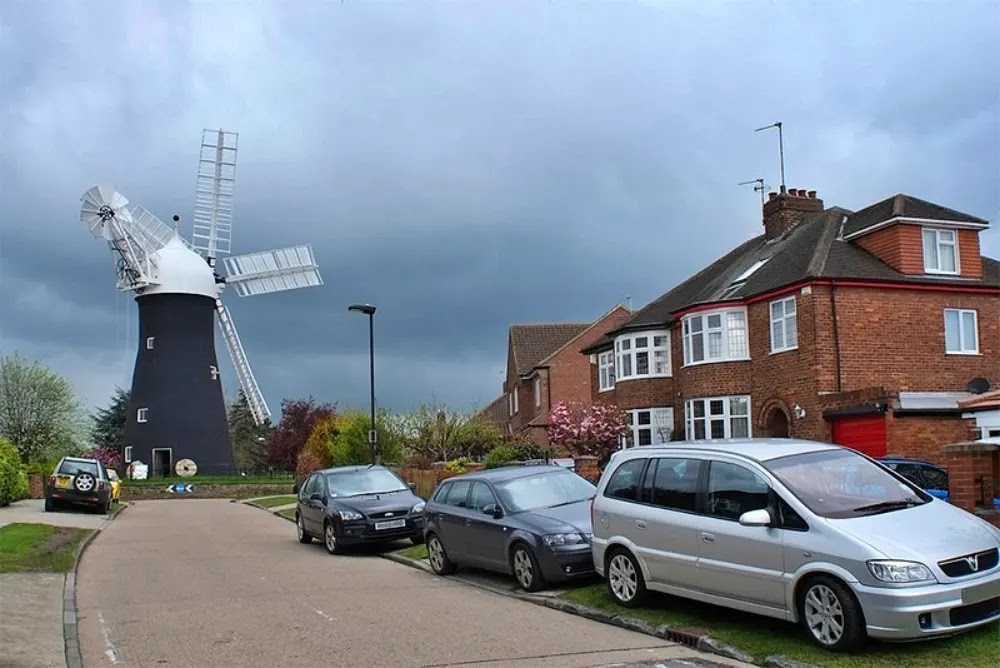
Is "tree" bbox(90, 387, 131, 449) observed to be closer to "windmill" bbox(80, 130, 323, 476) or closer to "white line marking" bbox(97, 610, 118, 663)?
"windmill" bbox(80, 130, 323, 476)

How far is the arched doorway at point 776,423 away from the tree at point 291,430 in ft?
144

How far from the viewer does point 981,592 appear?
7.89 meters

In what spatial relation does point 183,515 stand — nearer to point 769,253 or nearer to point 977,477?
point 769,253

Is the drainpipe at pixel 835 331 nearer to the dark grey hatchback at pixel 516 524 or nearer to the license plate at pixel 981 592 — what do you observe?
the dark grey hatchback at pixel 516 524

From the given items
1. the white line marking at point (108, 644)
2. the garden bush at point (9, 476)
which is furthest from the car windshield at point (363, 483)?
the garden bush at point (9, 476)

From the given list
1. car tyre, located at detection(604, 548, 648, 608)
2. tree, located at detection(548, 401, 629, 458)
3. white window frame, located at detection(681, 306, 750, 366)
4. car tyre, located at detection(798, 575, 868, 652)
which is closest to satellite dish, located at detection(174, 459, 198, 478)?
tree, located at detection(548, 401, 629, 458)

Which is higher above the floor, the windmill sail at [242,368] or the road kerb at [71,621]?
the windmill sail at [242,368]

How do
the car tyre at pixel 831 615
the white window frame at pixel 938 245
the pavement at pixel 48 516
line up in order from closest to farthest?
1. the car tyre at pixel 831 615
2. the pavement at pixel 48 516
3. the white window frame at pixel 938 245

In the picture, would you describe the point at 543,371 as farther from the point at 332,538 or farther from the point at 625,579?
the point at 625,579

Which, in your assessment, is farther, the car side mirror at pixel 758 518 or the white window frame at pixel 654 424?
the white window frame at pixel 654 424

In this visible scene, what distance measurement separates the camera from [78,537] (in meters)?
22.0

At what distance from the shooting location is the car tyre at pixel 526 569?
12.4m

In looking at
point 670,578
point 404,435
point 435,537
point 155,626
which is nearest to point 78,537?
point 435,537

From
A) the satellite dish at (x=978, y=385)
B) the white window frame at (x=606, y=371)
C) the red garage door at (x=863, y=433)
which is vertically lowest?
the red garage door at (x=863, y=433)
